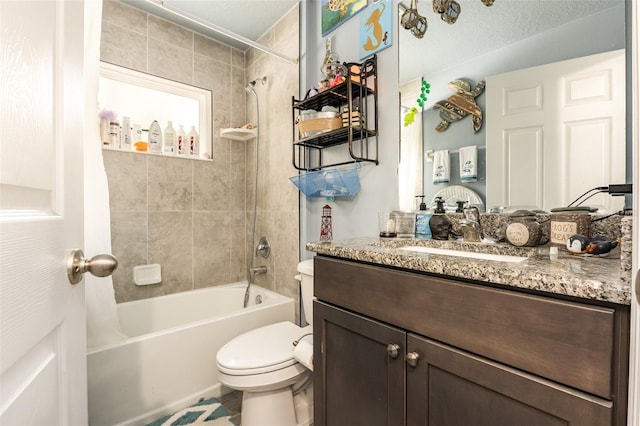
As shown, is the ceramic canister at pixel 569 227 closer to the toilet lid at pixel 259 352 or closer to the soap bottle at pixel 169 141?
the toilet lid at pixel 259 352

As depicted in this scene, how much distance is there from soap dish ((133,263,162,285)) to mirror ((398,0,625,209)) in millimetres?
1944

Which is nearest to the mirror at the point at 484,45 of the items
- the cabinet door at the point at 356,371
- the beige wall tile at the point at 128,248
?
the cabinet door at the point at 356,371

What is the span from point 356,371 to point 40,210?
89cm

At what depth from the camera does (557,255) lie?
0.82 meters

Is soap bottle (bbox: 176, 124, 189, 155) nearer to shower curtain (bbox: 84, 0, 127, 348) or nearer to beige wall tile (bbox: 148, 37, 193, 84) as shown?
beige wall tile (bbox: 148, 37, 193, 84)

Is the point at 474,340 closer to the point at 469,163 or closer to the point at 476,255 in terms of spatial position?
the point at 476,255

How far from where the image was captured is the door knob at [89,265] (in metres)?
0.55

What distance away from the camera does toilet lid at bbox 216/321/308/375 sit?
4.20 ft

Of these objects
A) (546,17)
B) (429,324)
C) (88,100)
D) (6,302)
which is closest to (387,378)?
(429,324)

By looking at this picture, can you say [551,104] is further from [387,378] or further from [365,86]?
[387,378]

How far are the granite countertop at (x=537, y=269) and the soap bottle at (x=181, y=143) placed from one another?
1.80 m

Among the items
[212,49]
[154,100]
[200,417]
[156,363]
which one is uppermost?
[212,49]

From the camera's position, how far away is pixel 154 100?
7.47 ft

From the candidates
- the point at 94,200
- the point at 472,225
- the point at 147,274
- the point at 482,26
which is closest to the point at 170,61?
the point at 94,200
